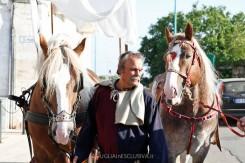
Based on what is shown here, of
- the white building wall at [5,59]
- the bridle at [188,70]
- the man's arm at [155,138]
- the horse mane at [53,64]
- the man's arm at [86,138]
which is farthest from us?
the white building wall at [5,59]

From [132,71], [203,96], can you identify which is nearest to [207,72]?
[203,96]

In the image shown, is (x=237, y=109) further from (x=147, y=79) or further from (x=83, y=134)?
(x=147, y=79)

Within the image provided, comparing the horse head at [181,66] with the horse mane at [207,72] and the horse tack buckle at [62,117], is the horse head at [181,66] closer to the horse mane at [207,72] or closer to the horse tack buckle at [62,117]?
the horse mane at [207,72]

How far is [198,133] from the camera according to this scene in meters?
6.38

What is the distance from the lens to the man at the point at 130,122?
4242 mm

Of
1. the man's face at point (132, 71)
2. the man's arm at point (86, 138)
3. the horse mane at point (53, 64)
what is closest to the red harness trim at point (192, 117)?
the horse mane at point (53, 64)

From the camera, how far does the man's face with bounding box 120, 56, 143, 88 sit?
4.25 meters

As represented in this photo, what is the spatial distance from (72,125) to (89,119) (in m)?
0.49

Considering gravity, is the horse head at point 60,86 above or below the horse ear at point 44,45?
below

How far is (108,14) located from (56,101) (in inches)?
62.6

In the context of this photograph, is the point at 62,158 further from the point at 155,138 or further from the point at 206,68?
the point at 206,68

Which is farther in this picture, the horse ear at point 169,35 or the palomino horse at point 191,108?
the horse ear at point 169,35

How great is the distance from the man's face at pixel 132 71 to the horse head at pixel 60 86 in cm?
89

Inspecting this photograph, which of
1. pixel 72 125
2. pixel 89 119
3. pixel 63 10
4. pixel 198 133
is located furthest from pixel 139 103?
pixel 63 10
